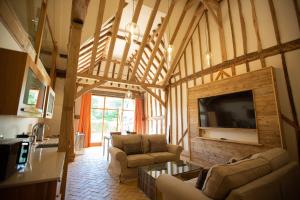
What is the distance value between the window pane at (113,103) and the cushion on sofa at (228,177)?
821 centimetres

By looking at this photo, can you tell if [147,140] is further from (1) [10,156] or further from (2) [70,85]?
(1) [10,156]

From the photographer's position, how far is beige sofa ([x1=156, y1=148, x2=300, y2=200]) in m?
1.24

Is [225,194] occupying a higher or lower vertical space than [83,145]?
higher

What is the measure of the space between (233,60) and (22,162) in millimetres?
4771

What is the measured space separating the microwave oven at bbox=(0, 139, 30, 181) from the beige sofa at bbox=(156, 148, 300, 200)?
1.49 meters

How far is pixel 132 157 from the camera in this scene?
11.7ft

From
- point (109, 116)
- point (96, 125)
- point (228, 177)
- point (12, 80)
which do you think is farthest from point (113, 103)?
point (228, 177)

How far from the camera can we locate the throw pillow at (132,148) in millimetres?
3866

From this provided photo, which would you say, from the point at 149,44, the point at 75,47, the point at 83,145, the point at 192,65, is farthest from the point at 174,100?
the point at 83,145

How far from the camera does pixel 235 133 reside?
12.8 ft

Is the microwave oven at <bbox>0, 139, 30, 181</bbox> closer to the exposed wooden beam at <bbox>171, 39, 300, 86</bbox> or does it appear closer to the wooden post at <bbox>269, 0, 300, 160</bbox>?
the wooden post at <bbox>269, 0, 300, 160</bbox>

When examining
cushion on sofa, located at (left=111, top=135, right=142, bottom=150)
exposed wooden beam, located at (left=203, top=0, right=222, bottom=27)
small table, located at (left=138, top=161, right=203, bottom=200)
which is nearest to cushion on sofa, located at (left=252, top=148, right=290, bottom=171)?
small table, located at (left=138, top=161, right=203, bottom=200)

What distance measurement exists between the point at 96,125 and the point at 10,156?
7.61m

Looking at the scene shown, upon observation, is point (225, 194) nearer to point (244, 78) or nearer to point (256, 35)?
point (244, 78)
